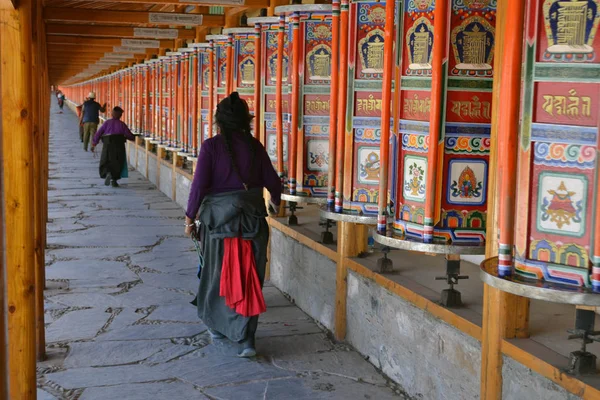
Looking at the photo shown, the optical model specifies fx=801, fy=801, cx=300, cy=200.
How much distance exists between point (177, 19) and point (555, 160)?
7.11m

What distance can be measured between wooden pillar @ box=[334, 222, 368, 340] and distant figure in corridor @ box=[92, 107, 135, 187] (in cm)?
1038

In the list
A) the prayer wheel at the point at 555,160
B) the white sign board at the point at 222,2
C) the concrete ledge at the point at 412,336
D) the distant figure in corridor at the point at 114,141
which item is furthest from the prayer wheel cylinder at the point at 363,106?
the distant figure in corridor at the point at 114,141

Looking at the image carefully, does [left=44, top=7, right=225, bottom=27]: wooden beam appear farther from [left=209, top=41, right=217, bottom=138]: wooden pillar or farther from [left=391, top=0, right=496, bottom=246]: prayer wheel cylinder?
[left=391, top=0, right=496, bottom=246]: prayer wheel cylinder

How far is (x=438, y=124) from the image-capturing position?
171 inches

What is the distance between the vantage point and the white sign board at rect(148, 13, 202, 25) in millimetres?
9688

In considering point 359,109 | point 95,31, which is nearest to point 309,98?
point 359,109

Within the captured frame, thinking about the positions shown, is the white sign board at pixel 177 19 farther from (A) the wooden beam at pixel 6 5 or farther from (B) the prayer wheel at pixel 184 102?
(A) the wooden beam at pixel 6 5

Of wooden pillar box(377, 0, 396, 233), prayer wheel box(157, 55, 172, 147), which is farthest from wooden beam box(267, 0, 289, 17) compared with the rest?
prayer wheel box(157, 55, 172, 147)

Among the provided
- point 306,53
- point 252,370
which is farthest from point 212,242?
point 306,53

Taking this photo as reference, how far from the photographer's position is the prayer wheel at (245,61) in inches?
332

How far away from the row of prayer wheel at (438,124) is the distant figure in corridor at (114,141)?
28.4 ft

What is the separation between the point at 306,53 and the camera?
638 centimetres

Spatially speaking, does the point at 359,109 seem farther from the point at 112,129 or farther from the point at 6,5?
the point at 112,129

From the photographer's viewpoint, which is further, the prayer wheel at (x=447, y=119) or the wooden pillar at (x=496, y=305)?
the prayer wheel at (x=447, y=119)
